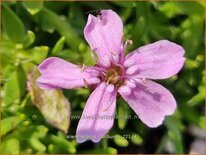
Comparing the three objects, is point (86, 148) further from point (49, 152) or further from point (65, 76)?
point (65, 76)

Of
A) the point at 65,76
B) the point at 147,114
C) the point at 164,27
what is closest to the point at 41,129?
the point at 65,76

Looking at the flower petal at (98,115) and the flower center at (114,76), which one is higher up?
the flower center at (114,76)

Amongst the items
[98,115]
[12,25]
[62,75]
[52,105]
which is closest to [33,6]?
[12,25]

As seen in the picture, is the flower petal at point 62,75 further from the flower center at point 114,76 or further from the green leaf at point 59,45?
the green leaf at point 59,45

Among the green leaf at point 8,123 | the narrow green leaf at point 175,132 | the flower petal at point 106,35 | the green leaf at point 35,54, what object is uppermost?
the flower petal at point 106,35

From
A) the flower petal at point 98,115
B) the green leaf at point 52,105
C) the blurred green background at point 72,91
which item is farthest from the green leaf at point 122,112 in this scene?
the flower petal at point 98,115

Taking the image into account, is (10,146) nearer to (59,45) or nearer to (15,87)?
(15,87)

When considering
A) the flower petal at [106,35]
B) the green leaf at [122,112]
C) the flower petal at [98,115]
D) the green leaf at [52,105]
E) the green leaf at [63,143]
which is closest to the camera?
the flower petal at [98,115]

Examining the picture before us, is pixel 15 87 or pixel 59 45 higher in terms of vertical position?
pixel 59 45
